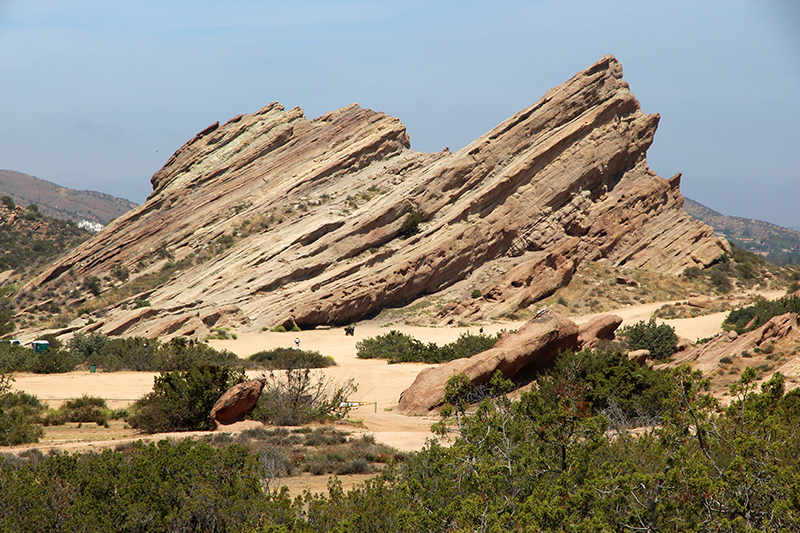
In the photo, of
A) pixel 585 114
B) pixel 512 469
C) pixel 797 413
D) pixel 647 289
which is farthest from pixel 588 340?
pixel 585 114

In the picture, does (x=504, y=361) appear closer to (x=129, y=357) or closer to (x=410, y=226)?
(x=129, y=357)

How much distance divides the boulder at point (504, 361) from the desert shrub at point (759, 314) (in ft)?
24.3

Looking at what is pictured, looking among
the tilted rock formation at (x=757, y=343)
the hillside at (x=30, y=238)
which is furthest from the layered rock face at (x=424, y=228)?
the tilted rock formation at (x=757, y=343)

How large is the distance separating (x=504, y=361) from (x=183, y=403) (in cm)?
781

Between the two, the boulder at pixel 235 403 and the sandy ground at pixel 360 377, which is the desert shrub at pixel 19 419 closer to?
the sandy ground at pixel 360 377

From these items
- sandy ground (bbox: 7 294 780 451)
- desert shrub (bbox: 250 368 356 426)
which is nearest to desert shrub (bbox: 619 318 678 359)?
sandy ground (bbox: 7 294 780 451)

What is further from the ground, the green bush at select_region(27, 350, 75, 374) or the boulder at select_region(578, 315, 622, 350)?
the boulder at select_region(578, 315, 622, 350)

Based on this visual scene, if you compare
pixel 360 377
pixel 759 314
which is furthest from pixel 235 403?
pixel 759 314

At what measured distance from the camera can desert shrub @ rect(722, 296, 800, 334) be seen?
19.1 m

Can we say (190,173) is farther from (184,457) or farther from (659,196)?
(184,457)

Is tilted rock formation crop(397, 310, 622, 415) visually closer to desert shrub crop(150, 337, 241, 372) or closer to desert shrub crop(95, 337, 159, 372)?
desert shrub crop(150, 337, 241, 372)

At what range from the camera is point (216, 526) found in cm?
552

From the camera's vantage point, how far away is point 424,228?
34719 millimetres

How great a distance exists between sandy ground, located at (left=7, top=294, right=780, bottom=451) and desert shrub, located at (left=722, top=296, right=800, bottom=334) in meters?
0.87
